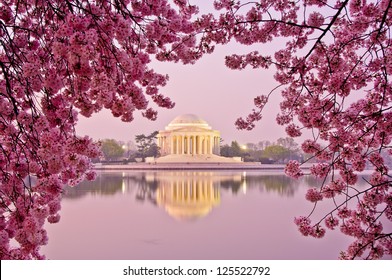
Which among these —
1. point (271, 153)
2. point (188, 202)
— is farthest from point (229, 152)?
point (188, 202)

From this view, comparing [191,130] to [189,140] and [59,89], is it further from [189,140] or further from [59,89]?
[59,89]

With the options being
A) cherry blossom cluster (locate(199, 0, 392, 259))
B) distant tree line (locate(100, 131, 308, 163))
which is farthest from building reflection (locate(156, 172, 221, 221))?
distant tree line (locate(100, 131, 308, 163))

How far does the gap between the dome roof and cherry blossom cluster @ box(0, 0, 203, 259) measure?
2932 inches

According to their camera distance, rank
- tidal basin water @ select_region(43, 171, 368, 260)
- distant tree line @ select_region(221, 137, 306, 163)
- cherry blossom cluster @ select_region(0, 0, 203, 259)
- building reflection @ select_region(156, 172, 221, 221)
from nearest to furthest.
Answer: cherry blossom cluster @ select_region(0, 0, 203, 259) → tidal basin water @ select_region(43, 171, 368, 260) → building reflection @ select_region(156, 172, 221, 221) → distant tree line @ select_region(221, 137, 306, 163)

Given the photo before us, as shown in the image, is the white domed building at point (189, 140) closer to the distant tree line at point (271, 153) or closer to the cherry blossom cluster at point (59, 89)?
the distant tree line at point (271, 153)

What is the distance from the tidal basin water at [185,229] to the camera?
386 inches

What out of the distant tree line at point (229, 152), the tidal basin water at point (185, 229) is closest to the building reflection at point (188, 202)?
the tidal basin water at point (185, 229)

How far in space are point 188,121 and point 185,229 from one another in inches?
2689

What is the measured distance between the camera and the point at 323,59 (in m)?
5.51

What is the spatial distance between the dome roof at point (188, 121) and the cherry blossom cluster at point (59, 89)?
Answer: 7447 cm

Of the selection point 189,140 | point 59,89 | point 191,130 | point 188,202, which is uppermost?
point 191,130

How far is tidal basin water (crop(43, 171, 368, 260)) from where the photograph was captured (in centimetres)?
981

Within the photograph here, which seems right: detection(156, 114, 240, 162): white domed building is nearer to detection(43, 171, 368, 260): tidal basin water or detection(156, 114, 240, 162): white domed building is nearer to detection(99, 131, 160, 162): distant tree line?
detection(99, 131, 160, 162): distant tree line

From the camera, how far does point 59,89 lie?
3.51 metres
